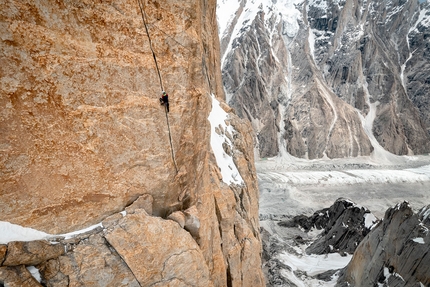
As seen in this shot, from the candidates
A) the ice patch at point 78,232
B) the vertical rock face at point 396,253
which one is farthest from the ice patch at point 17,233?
the vertical rock face at point 396,253

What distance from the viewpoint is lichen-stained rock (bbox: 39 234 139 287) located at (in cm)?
393

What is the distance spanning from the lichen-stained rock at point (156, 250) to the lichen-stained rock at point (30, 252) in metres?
0.90

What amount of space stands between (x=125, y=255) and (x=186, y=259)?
1423 mm

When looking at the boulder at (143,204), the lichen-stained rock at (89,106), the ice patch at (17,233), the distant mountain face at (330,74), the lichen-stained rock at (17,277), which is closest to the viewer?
the lichen-stained rock at (17,277)

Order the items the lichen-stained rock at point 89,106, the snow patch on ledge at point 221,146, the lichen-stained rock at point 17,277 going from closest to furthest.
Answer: the lichen-stained rock at point 17,277, the lichen-stained rock at point 89,106, the snow patch on ledge at point 221,146

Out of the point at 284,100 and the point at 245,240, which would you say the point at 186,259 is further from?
the point at 284,100

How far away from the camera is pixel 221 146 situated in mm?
11719

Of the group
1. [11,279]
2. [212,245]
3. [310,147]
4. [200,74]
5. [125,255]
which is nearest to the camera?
[11,279]

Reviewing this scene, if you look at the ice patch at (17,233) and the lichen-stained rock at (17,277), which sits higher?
the ice patch at (17,233)

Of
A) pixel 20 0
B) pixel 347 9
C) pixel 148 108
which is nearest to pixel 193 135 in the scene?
pixel 148 108

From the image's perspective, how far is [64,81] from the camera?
4.21 m

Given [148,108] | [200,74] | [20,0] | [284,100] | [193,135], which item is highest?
[284,100]

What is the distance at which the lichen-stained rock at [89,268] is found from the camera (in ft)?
12.9

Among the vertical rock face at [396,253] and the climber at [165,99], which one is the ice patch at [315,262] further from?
the climber at [165,99]
